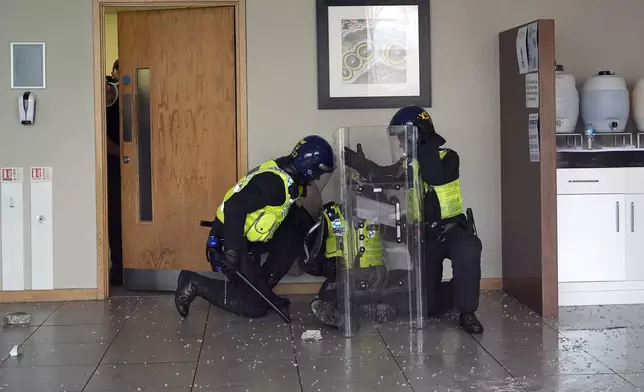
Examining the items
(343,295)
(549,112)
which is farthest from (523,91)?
(343,295)

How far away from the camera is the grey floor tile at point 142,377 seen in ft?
12.6

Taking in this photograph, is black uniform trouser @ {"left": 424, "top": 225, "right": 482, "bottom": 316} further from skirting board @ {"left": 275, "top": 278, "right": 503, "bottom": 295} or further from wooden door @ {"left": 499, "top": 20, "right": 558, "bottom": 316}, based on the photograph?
skirting board @ {"left": 275, "top": 278, "right": 503, "bottom": 295}

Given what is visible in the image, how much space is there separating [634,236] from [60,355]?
Answer: 3539 millimetres

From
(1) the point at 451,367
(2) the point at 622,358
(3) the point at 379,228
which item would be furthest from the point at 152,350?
(2) the point at 622,358

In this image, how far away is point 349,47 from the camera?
588 centimetres

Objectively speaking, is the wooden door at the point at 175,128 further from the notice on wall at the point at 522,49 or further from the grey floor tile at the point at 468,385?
the grey floor tile at the point at 468,385

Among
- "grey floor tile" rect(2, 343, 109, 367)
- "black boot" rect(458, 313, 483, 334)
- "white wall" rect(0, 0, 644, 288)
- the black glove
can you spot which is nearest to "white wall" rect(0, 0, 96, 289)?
"white wall" rect(0, 0, 644, 288)

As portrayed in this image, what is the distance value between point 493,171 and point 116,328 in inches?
107

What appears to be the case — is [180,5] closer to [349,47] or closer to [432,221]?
[349,47]

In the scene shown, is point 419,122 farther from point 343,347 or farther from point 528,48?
point 343,347

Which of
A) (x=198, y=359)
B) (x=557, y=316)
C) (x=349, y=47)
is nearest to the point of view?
(x=198, y=359)

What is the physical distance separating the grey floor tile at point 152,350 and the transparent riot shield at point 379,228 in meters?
0.87

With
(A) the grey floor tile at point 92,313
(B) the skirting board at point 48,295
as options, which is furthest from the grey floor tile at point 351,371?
(B) the skirting board at point 48,295

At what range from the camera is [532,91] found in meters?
5.18
